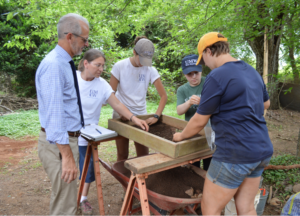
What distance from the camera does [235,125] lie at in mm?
1600

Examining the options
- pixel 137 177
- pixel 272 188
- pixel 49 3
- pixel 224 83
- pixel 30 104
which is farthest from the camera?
pixel 30 104

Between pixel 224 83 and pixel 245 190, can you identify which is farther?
pixel 245 190

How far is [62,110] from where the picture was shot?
5.40 feet

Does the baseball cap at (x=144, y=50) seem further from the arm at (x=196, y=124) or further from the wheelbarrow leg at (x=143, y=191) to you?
the wheelbarrow leg at (x=143, y=191)

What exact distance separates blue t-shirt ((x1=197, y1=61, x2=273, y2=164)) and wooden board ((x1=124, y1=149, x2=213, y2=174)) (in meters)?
0.38

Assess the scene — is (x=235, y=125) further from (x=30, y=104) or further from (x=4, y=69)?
(x=4, y=69)

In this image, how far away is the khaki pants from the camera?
182cm

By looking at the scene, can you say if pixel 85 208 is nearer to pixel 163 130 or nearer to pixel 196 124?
pixel 163 130

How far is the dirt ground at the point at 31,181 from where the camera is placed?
10.4 feet

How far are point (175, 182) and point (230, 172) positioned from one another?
2.93 feet

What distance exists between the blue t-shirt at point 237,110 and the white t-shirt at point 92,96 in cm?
140

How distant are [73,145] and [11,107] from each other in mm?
8569

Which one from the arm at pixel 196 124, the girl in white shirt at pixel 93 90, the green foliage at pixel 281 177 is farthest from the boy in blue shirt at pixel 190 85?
Result: the green foliage at pixel 281 177

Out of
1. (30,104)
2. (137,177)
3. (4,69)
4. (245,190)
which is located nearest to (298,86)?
(245,190)
